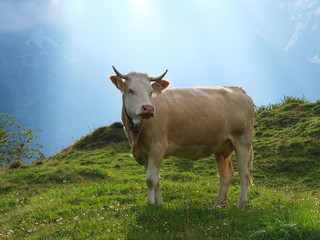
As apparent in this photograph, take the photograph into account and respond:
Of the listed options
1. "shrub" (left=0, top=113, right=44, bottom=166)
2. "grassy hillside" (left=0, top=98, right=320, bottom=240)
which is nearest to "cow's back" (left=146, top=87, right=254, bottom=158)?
"grassy hillside" (left=0, top=98, right=320, bottom=240)

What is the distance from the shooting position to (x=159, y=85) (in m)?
8.61

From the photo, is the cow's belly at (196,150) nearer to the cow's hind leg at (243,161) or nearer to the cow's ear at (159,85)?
the cow's hind leg at (243,161)

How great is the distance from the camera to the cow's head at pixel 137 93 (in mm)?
7418

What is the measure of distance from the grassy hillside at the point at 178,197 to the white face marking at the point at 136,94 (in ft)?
6.88

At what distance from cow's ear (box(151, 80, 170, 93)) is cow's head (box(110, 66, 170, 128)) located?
76 millimetres

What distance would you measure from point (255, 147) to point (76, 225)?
13125 millimetres

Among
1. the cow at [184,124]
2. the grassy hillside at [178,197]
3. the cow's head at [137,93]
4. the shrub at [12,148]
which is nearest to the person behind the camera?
the grassy hillside at [178,197]

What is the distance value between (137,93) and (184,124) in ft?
5.33

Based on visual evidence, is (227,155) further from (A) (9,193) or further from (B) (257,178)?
(A) (9,193)

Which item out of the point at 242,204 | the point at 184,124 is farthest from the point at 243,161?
the point at 184,124

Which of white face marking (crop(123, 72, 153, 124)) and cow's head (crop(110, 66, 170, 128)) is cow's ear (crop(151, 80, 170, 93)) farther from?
A: white face marking (crop(123, 72, 153, 124))

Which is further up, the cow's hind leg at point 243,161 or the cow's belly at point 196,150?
the cow's belly at point 196,150

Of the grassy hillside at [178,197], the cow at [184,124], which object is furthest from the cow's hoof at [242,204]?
the grassy hillside at [178,197]

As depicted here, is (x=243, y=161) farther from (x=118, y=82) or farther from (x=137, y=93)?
(x=118, y=82)
